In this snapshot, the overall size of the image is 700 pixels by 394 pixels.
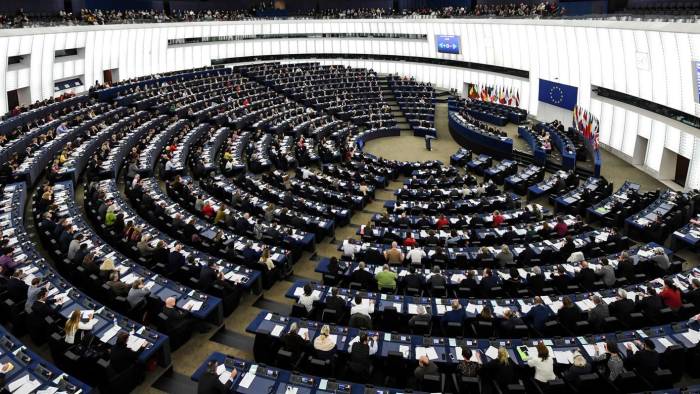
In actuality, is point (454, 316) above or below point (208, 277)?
below

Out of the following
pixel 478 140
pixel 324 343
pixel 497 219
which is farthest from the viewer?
pixel 478 140

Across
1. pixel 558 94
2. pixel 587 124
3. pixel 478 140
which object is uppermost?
pixel 558 94

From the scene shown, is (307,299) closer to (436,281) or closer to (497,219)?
(436,281)

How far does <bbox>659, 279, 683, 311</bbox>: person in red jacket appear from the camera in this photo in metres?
11.4

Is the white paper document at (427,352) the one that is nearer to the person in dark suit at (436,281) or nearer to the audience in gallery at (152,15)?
the person in dark suit at (436,281)

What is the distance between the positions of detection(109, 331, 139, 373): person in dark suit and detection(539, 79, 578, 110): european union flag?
31281 mm

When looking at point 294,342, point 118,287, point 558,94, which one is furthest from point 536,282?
point 558,94

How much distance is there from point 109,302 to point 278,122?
22139 mm

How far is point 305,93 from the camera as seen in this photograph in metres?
40.2

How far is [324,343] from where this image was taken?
994 centimetres

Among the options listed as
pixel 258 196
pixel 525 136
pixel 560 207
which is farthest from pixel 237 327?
pixel 525 136

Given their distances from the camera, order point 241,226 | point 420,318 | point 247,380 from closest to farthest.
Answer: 1. point 247,380
2. point 420,318
3. point 241,226

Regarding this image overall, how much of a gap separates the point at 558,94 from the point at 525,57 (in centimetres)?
479

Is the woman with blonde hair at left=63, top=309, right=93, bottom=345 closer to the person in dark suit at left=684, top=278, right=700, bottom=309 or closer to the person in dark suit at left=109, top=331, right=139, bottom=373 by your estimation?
the person in dark suit at left=109, top=331, right=139, bottom=373
